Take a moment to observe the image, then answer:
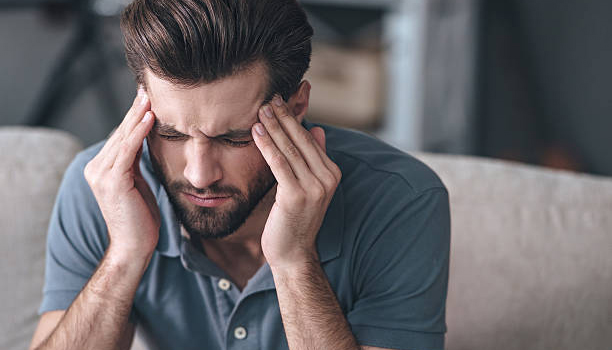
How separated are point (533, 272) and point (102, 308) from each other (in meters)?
0.91

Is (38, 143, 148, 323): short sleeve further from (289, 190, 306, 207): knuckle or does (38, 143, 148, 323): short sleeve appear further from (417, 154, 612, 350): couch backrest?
(417, 154, 612, 350): couch backrest

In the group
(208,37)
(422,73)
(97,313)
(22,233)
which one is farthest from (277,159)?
(422,73)

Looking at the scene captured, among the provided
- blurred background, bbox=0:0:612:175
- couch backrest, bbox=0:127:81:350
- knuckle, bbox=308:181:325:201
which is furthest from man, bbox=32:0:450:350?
blurred background, bbox=0:0:612:175

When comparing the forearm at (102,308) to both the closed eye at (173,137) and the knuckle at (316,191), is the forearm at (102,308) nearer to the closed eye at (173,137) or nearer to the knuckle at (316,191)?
the closed eye at (173,137)

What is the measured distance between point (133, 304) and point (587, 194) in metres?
1.04

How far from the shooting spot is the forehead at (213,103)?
3.28 feet

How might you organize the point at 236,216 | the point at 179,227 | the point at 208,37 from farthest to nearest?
the point at 179,227 → the point at 236,216 → the point at 208,37

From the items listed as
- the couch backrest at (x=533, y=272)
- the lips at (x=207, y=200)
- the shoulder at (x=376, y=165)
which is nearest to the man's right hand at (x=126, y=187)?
the lips at (x=207, y=200)

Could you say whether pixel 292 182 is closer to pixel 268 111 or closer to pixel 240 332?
pixel 268 111

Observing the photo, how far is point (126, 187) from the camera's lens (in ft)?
3.60

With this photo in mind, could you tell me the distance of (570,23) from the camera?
9.20 feet

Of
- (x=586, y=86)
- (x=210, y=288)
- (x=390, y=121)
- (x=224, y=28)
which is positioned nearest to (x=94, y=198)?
(x=210, y=288)

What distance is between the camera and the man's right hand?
41.3 inches

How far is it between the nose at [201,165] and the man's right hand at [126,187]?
9cm
